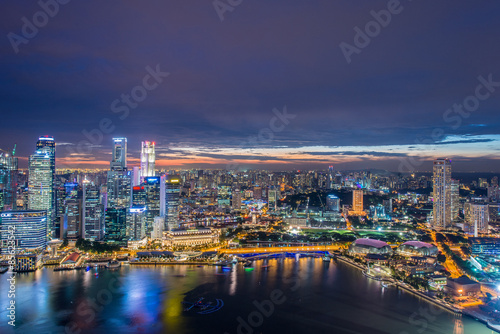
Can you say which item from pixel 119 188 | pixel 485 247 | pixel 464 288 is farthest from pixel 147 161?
pixel 464 288

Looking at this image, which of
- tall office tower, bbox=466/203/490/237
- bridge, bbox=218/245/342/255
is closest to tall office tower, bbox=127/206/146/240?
Answer: bridge, bbox=218/245/342/255

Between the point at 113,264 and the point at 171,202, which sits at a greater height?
the point at 171,202

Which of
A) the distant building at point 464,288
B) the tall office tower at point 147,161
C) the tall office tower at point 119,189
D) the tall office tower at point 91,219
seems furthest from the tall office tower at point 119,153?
the distant building at point 464,288

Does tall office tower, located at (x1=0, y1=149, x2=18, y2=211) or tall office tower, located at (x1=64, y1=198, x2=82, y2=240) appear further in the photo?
tall office tower, located at (x1=0, y1=149, x2=18, y2=211)

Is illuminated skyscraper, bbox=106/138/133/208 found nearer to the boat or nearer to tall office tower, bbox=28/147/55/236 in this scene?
tall office tower, bbox=28/147/55/236

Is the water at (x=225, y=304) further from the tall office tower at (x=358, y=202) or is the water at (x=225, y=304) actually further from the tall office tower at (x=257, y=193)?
the tall office tower at (x=257, y=193)

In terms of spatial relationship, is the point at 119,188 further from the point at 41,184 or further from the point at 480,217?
the point at 480,217
